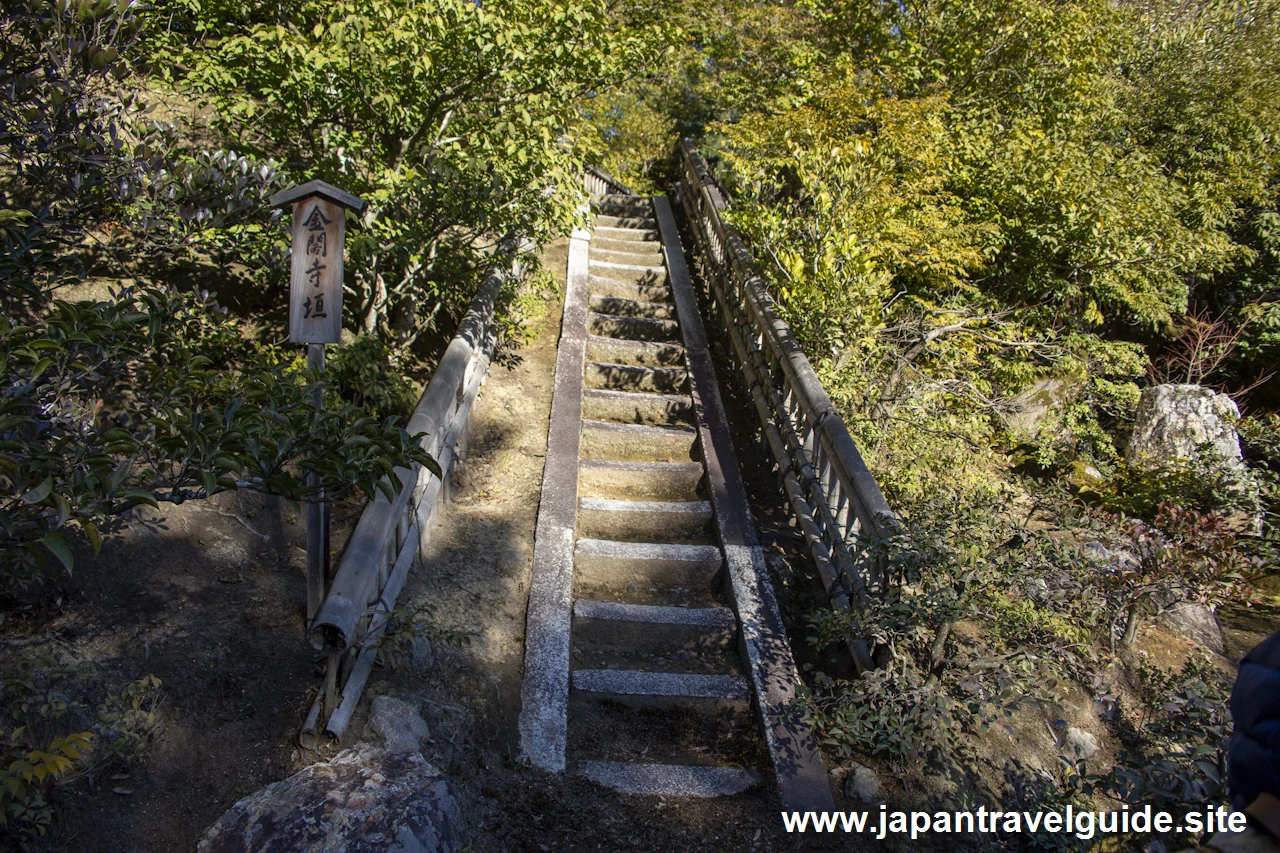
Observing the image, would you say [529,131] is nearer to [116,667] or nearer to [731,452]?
[731,452]

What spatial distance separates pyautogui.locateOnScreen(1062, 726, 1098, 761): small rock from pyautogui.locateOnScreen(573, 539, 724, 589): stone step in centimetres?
215

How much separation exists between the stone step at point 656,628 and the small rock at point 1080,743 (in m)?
1.79

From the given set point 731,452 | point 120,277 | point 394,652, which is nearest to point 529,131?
point 731,452

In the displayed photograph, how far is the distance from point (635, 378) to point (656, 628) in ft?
10.1

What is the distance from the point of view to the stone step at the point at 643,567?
17.2 feet

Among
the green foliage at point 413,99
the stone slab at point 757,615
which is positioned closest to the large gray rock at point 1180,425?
the stone slab at point 757,615

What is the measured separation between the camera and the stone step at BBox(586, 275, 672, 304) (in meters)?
8.99

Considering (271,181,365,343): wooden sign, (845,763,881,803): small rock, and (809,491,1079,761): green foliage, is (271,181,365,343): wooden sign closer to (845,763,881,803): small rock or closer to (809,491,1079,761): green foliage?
(809,491,1079,761): green foliage

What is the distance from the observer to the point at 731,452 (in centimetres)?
627

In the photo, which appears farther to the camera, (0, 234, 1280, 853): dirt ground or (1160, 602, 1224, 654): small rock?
(1160, 602, 1224, 654): small rock

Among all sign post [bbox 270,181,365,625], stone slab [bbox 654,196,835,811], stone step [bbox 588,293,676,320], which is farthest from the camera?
stone step [bbox 588,293,676,320]

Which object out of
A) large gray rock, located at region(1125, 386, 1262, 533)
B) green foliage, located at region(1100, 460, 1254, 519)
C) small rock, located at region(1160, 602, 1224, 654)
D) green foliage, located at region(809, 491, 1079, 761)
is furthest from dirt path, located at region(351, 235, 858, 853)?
large gray rock, located at region(1125, 386, 1262, 533)

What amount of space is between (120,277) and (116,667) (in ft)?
12.2

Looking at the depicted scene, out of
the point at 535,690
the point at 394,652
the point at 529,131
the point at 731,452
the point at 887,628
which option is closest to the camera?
the point at 887,628
